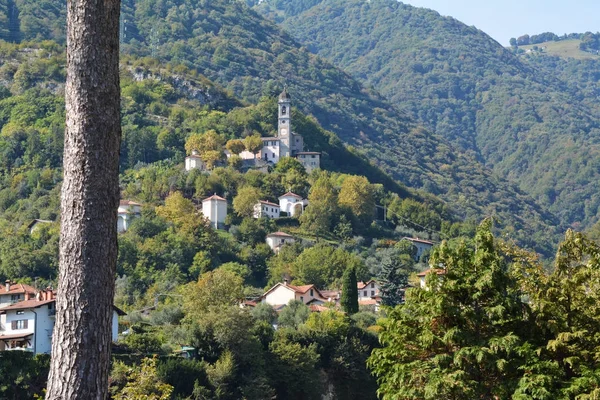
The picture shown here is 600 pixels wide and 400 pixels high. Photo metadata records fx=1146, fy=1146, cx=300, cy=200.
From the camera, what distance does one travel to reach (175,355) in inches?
1950

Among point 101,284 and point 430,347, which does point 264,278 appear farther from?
point 101,284

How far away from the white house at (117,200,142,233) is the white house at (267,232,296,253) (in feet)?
37.1

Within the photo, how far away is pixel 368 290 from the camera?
82688mm

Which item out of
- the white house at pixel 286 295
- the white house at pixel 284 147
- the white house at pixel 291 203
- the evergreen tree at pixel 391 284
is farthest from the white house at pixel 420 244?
the white house at pixel 286 295

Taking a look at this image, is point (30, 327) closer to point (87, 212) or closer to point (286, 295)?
point (286, 295)

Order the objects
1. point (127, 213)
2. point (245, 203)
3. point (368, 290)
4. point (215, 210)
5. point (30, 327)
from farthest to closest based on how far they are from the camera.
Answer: point (245, 203), point (215, 210), point (127, 213), point (368, 290), point (30, 327)

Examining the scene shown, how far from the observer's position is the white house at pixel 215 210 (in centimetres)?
9744

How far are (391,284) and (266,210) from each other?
83.7 ft

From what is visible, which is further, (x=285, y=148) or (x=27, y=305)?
(x=285, y=148)

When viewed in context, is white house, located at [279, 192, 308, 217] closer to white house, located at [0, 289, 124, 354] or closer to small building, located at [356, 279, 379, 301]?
small building, located at [356, 279, 379, 301]

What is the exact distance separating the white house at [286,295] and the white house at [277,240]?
17.9 meters

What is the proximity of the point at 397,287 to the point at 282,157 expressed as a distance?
3945 centimetres

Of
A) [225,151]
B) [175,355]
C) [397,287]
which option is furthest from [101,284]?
[225,151]

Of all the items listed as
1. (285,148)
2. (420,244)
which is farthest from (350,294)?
(285,148)
